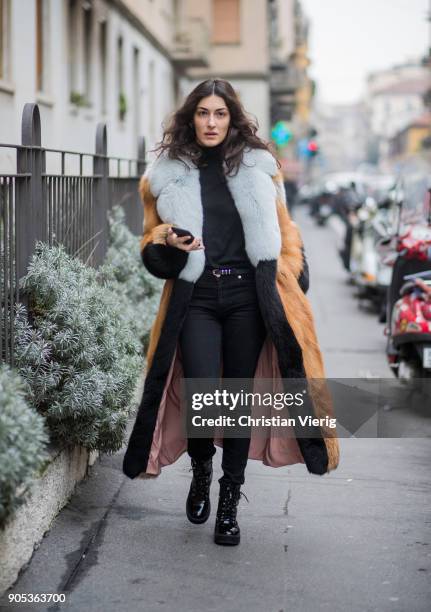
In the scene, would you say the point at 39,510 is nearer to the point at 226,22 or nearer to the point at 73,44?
the point at 73,44

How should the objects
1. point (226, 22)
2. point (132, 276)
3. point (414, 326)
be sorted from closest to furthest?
point (414, 326), point (132, 276), point (226, 22)

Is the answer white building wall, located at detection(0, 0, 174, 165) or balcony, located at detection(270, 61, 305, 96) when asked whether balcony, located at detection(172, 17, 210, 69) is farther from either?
balcony, located at detection(270, 61, 305, 96)

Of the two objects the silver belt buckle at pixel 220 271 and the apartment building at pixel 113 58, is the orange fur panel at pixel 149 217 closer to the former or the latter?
the silver belt buckle at pixel 220 271

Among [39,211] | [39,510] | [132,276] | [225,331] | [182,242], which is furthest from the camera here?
[132,276]

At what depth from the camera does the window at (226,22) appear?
42.1 m

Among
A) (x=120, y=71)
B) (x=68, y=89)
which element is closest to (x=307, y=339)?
(x=68, y=89)

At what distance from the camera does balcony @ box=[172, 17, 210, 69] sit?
33594mm

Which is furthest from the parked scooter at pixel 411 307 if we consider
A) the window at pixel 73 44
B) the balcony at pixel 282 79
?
the balcony at pixel 282 79

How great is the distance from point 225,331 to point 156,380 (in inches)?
13.7

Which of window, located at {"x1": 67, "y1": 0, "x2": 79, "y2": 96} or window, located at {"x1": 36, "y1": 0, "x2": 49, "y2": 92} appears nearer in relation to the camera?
window, located at {"x1": 36, "y1": 0, "x2": 49, "y2": 92}

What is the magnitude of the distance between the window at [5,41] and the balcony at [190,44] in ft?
64.0

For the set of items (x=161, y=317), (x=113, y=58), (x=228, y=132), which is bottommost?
(x=161, y=317)

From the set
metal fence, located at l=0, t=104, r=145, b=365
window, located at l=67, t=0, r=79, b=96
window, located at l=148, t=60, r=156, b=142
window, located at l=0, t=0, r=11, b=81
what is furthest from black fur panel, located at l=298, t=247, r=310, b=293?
window, located at l=148, t=60, r=156, b=142

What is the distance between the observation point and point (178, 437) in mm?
5012
